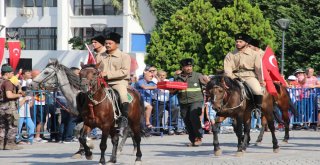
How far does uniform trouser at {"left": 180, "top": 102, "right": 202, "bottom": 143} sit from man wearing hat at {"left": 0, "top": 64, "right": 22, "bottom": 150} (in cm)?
413

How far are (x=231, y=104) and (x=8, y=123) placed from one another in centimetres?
553

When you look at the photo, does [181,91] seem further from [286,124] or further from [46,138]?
[46,138]

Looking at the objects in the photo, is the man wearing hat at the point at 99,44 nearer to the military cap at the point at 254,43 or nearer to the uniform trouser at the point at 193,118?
the military cap at the point at 254,43

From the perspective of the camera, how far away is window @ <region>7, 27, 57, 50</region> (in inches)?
2338

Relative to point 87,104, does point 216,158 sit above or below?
below

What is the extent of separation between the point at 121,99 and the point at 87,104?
34.2 inches

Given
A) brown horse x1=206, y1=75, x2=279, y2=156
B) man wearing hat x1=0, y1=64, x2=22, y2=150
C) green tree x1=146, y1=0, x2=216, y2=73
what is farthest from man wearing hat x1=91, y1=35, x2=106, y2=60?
green tree x1=146, y1=0, x2=216, y2=73

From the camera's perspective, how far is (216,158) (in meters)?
17.5

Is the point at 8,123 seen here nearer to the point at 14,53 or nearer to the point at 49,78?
the point at 49,78

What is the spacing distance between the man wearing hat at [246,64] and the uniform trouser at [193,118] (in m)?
3.06

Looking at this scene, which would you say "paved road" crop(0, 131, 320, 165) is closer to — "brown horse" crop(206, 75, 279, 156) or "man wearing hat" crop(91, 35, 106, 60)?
"brown horse" crop(206, 75, 279, 156)

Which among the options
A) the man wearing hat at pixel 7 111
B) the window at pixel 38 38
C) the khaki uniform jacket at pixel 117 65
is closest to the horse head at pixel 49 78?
the man wearing hat at pixel 7 111

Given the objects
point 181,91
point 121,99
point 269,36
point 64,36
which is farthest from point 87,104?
point 64,36

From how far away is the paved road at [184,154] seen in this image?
55.3ft
